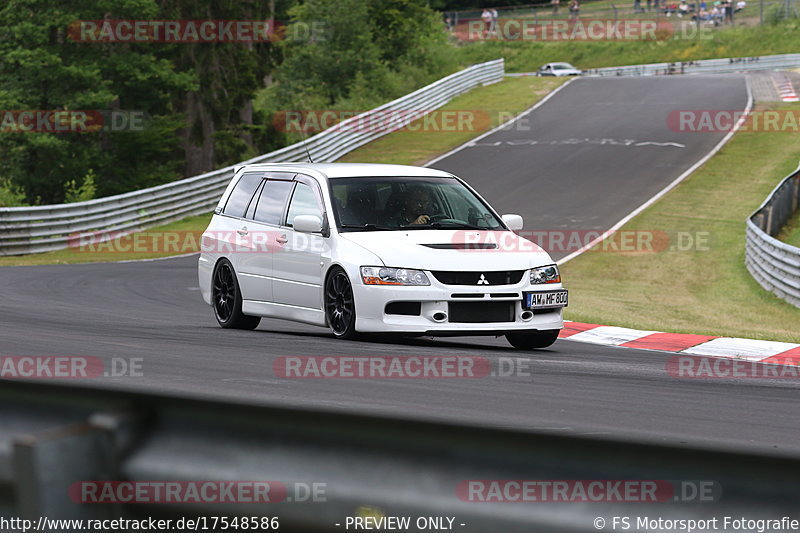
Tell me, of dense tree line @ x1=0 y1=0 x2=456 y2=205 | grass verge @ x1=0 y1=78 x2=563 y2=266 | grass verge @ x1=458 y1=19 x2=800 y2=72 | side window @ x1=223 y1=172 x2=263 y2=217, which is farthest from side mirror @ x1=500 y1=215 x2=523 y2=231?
grass verge @ x1=458 y1=19 x2=800 y2=72

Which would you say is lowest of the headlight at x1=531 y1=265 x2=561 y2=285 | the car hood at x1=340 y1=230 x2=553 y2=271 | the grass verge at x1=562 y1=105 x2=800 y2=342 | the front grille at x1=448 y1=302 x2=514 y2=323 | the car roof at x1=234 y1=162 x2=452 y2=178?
the grass verge at x1=562 y1=105 x2=800 y2=342

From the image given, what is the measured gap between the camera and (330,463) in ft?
8.78

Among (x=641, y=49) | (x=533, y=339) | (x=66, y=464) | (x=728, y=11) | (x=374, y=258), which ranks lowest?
(x=533, y=339)

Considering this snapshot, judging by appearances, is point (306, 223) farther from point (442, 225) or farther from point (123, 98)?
point (123, 98)

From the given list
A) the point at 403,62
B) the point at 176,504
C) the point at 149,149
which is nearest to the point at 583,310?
the point at 176,504

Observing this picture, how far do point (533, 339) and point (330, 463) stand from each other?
8296mm

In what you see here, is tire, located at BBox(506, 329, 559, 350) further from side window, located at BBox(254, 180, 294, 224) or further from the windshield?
side window, located at BBox(254, 180, 294, 224)

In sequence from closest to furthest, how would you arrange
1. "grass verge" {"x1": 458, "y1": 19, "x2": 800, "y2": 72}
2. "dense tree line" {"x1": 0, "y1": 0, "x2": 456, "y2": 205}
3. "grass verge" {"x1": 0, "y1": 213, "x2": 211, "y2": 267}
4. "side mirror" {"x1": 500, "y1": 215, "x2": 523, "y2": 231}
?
1. "side mirror" {"x1": 500, "y1": 215, "x2": 523, "y2": 231}
2. "grass verge" {"x1": 0, "y1": 213, "x2": 211, "y2": 267}
3. "dense tree line" {"x1": 0, "y1": 0, "x2": 456, "y2": 205}
4. "grass verge" {"x1": 458, "y1": 19, "x2": 800, "y2": 72}

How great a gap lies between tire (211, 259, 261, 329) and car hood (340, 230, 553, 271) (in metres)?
1.85

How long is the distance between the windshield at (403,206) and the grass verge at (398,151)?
1499cm

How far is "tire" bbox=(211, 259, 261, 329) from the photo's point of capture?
1193 cm

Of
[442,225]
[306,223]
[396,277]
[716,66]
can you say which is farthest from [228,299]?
[716,66]

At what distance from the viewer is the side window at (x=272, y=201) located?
1164 cm

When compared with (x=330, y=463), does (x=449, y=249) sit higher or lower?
lower
